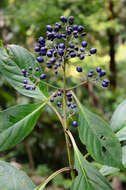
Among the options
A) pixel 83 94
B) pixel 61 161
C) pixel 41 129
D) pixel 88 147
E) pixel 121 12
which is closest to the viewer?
pixel 88 147

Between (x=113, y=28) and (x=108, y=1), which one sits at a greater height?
(x=108, y=1)

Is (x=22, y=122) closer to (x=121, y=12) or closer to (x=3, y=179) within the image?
(x=3, y=179)

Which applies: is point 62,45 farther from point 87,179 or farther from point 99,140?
point 87,179

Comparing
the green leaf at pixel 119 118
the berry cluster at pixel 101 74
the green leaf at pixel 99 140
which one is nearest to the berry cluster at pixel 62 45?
the berry cluster at pixel 101 74

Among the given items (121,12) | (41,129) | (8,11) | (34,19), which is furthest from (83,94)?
(8,11)

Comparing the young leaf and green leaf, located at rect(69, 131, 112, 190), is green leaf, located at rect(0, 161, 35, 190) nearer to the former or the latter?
green leaf, located at rect(69, 131, 112, 190)

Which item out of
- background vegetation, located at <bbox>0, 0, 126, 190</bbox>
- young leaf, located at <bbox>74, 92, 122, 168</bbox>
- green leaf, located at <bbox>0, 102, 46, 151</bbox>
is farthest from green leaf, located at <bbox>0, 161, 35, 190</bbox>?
background vegetation, located at <bbox>0, 0, 126, 190</bbox>
